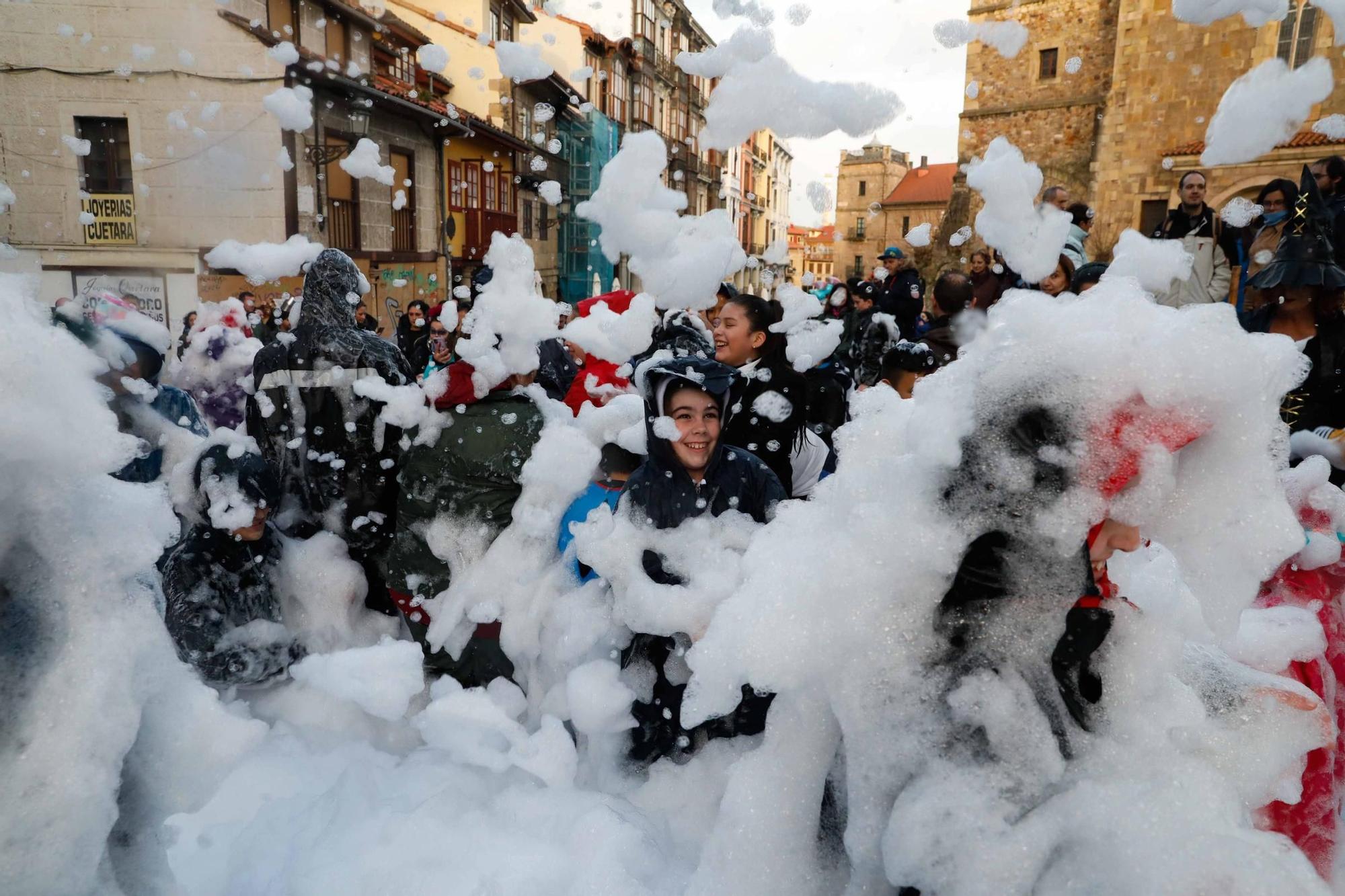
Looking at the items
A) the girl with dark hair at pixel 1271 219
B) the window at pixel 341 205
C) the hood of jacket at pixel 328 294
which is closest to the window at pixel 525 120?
the window at pixel 341 205

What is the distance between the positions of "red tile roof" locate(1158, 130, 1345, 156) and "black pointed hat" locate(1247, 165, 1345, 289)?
Result: 10.3 m

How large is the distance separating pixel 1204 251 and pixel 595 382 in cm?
387

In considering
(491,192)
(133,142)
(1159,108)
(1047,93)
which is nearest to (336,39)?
(133,142)

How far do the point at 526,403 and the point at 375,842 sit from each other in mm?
1582

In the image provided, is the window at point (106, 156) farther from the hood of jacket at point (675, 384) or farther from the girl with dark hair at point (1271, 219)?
the girl with dark hair at point (1271, 219)

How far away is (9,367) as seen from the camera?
1.26 m

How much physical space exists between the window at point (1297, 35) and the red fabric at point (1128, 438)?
18.7 meters

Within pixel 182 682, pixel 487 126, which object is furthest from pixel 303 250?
pixel 487 126

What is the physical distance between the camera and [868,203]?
3928 cm

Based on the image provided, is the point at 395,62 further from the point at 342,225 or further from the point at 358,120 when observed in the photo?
the point at 342,225

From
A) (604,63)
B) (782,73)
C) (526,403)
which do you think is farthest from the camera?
(604,63)

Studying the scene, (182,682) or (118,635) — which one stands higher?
(118,635)

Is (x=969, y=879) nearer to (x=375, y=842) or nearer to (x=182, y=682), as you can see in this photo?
(x=182, y=682)

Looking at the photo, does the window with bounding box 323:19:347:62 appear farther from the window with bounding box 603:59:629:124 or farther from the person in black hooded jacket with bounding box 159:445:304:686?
the window with bounding box 603:59:629:124
